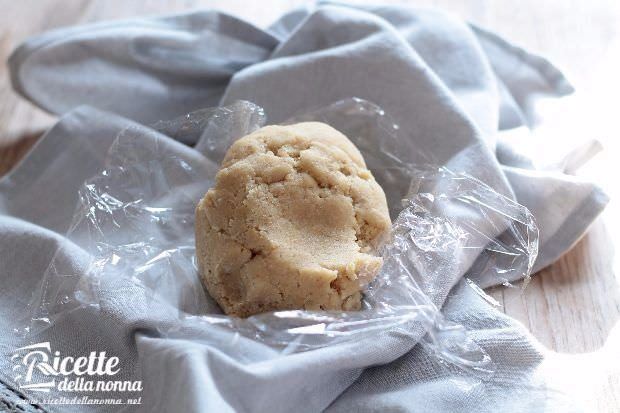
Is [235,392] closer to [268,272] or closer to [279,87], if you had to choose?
[268,272]

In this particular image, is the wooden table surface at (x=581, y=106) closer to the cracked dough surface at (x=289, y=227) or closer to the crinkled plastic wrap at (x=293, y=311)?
the crinkled plastic wrap at (x=293, y=311)

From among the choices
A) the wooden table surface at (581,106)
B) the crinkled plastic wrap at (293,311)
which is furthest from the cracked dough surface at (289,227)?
the wooden table surface at (581,106)

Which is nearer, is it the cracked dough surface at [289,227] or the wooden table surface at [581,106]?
the cracked dough surface at [289,227]

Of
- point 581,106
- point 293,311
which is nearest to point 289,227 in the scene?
point 293,311

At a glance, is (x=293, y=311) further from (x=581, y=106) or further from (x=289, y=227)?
(x=581, y=106)

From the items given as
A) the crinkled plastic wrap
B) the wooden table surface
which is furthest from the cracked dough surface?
the wooden table surface
